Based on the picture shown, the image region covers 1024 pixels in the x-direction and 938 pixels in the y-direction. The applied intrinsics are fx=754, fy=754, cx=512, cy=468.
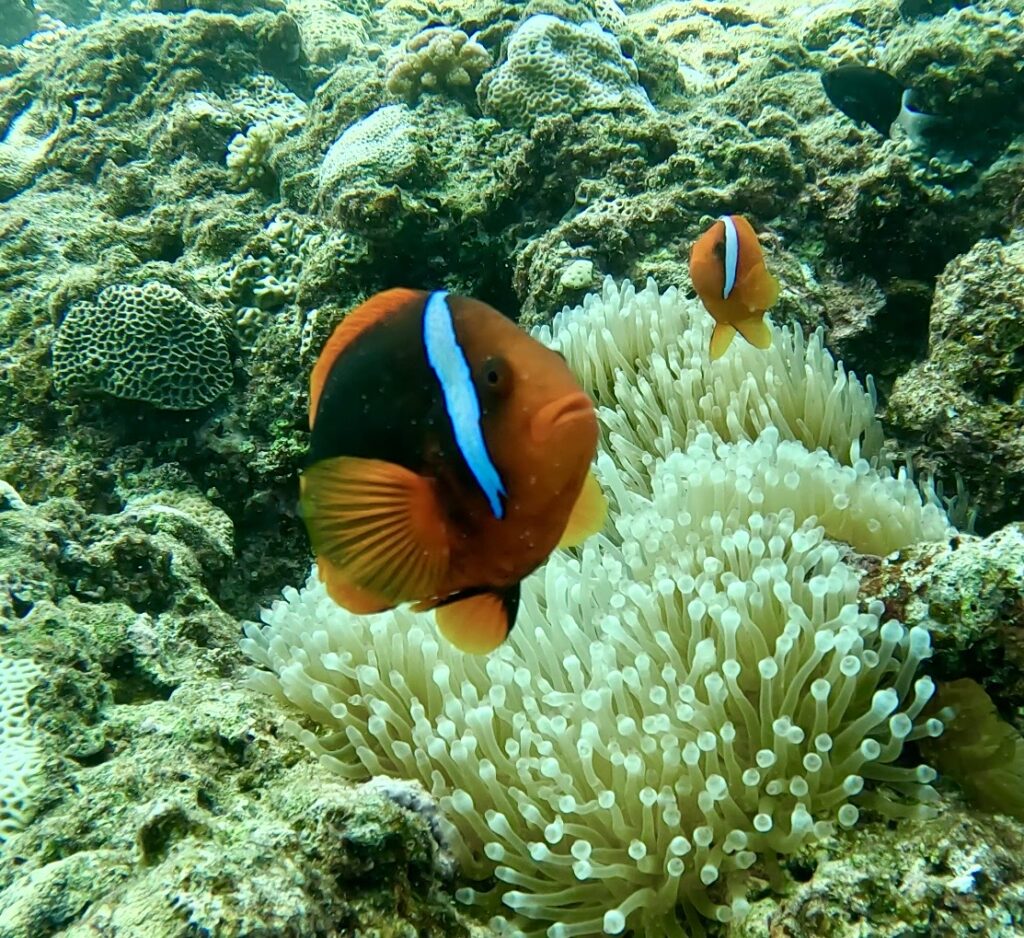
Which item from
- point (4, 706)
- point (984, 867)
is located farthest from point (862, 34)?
point (4, 706)

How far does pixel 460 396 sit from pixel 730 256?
1.69 meters

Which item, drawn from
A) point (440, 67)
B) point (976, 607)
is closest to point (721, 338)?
point (976, 607)

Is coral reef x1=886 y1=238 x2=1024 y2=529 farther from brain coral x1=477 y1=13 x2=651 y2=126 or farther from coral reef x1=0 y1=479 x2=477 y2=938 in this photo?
brain coral x1=477 y1=13 x2=651 y2=126

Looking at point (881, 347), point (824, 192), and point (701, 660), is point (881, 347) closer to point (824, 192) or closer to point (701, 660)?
point (824, 192)

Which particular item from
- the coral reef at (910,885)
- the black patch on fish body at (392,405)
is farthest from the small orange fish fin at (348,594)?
the coral reef at (910,885)

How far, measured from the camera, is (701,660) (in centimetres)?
154

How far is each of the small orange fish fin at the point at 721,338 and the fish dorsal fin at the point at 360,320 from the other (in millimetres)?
1615

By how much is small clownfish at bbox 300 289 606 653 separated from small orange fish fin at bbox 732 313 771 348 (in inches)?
63.5

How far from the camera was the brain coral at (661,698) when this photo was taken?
4.68 ft

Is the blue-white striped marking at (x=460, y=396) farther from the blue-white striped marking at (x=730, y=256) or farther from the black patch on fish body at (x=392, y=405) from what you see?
the blue-white striped marking at (x=730, y=256)

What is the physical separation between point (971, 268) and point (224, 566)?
2.82 metres

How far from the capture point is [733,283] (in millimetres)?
2219

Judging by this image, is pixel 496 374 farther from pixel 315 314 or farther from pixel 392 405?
pixel 315 314

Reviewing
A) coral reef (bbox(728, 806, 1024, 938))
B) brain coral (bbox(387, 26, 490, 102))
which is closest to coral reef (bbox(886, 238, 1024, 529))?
coral reef (bbox(728, 806, 1024, 938))
